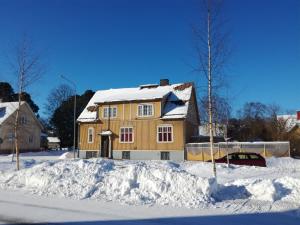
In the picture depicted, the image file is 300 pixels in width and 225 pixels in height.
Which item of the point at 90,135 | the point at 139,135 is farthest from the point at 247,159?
the point at 90,135

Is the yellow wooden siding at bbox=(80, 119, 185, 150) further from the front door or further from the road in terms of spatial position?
the road

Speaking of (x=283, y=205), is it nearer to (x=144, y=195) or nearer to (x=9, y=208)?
(x=144, y=195)

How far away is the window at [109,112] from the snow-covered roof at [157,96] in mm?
1070

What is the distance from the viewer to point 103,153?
4366 centimetres

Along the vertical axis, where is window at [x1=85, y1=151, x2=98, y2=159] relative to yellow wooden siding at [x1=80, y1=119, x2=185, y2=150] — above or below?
below

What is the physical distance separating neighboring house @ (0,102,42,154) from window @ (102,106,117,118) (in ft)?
44.5

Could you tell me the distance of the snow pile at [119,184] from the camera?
10.6 metres

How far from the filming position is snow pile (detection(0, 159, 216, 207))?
10578mm

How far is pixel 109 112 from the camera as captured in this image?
143 ft

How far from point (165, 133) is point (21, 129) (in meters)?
21.5

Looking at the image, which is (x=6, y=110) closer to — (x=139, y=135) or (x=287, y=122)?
(x=139, y=135)

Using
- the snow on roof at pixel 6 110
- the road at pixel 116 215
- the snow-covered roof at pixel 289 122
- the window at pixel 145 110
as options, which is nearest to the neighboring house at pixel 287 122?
the snow-covered roof at pixel 289 122

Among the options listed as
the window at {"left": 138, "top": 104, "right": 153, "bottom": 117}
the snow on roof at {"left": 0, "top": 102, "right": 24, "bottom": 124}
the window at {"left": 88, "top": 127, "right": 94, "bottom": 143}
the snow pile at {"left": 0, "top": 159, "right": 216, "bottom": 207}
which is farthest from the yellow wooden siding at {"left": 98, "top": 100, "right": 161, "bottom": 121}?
the snow pile at {"left": 0, "top": 159, "right": 216, "bottom": 207}

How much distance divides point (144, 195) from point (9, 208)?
12.9 feet
